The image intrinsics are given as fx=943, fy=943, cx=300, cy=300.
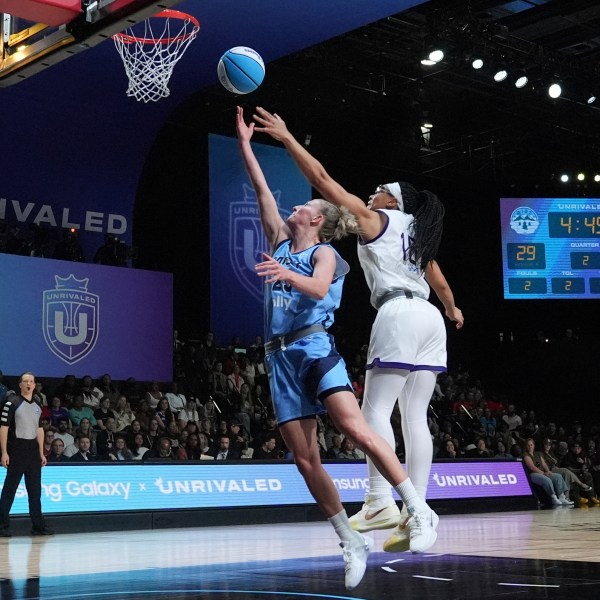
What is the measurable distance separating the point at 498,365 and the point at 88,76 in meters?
13.4

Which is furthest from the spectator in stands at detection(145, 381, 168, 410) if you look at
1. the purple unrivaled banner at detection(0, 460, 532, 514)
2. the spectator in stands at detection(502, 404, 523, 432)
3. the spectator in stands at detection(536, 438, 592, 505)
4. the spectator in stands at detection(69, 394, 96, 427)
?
the spectator in stands at detection(502, 404, 523, 432)

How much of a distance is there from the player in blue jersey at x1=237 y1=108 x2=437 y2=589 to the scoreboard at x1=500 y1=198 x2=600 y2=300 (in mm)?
15647

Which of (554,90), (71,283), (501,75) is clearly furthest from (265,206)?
(554,90)

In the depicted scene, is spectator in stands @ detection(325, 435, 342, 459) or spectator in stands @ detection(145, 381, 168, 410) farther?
spectator in stands @ detection(145, 381, 168, 410)

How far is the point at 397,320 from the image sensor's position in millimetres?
5465

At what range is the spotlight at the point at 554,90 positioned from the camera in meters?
18.0

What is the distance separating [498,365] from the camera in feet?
81.0

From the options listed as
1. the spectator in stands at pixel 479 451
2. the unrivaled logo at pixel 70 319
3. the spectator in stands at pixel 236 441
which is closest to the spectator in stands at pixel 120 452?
the spectator in stands at pixel 236 441

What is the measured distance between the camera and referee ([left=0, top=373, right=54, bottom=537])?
9781 millimetres

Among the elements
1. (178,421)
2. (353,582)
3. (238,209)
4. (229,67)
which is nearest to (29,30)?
(229,67)

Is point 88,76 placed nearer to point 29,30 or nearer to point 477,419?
point 29,30

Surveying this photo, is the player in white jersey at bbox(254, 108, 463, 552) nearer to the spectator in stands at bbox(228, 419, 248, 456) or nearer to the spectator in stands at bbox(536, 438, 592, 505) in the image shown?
the spectator in stands at bbox(228, 419, 248, 456)

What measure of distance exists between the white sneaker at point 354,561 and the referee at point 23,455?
5.90 meters

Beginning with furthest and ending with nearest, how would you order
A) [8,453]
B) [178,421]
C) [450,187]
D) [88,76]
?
[450,187], [88,76], [178,421], [8,453]
